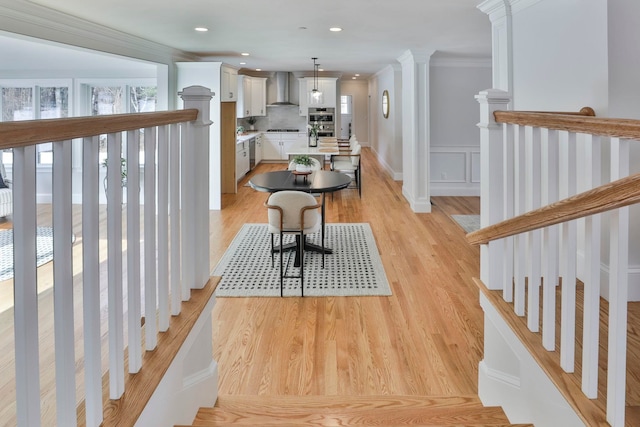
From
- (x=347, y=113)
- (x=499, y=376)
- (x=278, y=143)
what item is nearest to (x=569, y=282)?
(x=499, y=376)

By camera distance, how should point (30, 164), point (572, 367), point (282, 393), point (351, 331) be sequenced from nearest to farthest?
point (30, 164) → point (572, 367) → point (282, 393) → point (351, 331)

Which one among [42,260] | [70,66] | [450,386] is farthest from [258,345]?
[70,66]

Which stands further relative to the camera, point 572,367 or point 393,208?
point 393,208

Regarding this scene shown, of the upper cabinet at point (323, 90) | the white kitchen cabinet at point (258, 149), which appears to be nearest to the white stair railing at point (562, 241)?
the upper cabinet at point (323, 90)

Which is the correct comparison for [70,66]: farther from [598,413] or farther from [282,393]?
[598,413]

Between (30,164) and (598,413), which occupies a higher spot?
(30,164)

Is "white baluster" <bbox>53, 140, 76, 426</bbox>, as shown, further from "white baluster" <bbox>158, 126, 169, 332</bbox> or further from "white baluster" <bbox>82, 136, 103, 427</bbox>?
"white baluster" <bbox>158, 126, 169, 332</bbox>

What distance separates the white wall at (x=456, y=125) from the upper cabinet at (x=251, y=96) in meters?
4.55

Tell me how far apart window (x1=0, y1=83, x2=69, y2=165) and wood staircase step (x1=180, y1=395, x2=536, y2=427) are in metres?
7.15

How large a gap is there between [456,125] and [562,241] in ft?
21.6

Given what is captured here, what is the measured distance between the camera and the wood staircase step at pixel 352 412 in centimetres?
190

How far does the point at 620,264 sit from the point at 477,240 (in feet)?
3.22

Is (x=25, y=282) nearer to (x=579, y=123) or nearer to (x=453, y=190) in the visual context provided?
(x=579, y=123)

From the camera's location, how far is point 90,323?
115 centimetres
